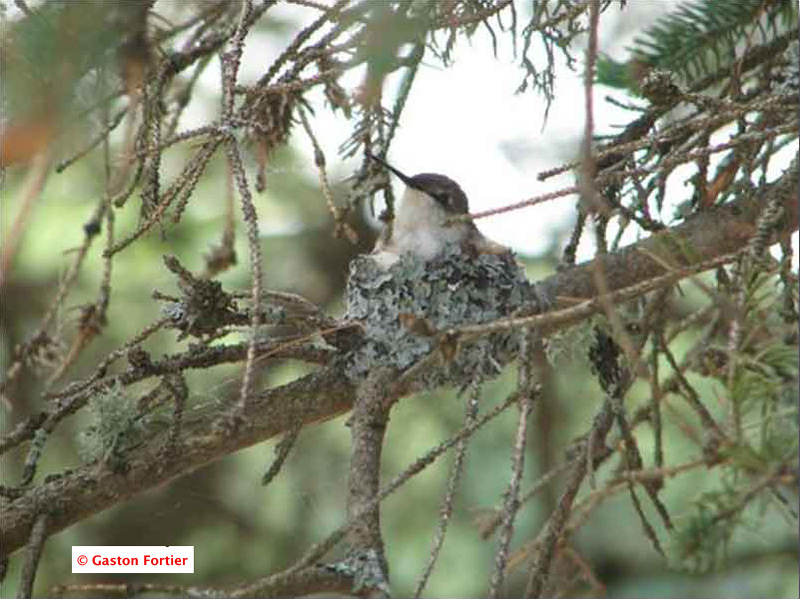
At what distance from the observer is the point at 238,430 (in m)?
2.42

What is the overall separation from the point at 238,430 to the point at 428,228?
1.27 m

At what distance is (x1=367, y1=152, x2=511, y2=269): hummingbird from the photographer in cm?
343

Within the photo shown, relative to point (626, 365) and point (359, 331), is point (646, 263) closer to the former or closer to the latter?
point (626, 365)

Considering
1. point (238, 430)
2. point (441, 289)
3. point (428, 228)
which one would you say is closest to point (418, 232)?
point (428, 228)

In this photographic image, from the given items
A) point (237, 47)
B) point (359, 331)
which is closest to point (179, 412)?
point (359, 331)

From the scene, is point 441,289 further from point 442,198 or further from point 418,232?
point 442,198

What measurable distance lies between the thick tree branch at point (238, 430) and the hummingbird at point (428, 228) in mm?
746

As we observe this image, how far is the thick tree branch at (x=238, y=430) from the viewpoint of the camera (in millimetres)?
2393

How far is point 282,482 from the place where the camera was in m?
4.73

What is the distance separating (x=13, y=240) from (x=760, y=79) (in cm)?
183

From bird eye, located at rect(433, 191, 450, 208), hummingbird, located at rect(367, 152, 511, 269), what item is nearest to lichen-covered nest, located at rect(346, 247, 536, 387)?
hummingbird, located at rect(367, 152, 511, 269)

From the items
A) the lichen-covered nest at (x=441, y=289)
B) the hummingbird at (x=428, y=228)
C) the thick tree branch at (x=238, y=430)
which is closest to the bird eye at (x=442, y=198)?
the hummingbird at (x=428, y=228)

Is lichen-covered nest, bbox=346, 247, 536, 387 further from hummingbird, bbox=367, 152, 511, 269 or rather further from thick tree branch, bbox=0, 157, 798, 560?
thick tree branch, bbox=0, 157, 798, 560

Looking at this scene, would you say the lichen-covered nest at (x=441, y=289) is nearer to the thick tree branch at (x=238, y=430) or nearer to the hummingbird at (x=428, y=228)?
the hummingbird at (x=428, y=228)
